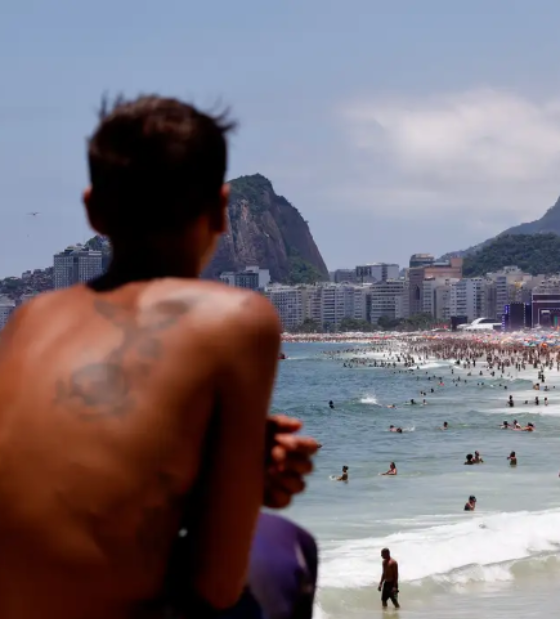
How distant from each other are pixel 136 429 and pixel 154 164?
0.36 metres

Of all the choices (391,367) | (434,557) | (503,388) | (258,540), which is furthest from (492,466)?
(391,367)

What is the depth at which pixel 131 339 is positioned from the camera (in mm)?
1419

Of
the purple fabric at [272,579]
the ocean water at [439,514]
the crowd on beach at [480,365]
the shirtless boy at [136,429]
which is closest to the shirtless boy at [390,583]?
the ocean water at [439,514]

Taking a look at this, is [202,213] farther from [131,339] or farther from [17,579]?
[17,579]

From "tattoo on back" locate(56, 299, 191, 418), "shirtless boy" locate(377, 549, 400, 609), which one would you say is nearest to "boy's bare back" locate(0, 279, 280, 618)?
"tattoo on back" locate(56, 299, 191, 418)

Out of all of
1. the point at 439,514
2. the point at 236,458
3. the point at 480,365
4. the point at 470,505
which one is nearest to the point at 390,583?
the point at 439,514

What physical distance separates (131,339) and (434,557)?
1397 centimetres

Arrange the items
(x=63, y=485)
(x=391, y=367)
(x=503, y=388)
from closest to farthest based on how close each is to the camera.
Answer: (x=63, y=485) < (x=503, y=388) < (x=391, y=367)

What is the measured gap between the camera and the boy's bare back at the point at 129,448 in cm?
135

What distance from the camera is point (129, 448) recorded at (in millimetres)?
1361

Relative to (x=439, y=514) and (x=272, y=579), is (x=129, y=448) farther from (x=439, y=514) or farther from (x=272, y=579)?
(x=439, y=514)

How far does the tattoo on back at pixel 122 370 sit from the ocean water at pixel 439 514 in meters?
10.5

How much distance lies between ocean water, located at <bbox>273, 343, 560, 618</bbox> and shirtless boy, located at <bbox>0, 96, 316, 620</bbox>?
10.5 metres

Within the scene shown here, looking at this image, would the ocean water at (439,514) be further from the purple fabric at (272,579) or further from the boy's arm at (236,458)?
the boy's arm at (236,458)
